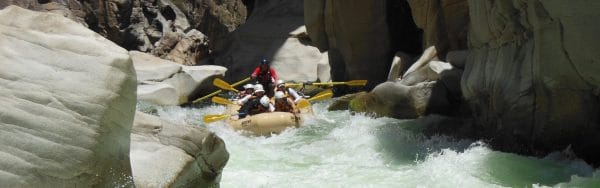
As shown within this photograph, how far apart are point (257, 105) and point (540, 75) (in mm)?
5017

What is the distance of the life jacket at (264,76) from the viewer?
38.9 feet

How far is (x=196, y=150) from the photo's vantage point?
15.5 ft

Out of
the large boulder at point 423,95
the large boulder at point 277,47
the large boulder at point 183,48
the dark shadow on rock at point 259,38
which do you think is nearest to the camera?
the large boulder at point 423,95

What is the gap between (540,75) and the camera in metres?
6.96

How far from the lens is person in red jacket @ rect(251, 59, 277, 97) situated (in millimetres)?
11852

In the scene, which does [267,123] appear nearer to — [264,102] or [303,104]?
[264,102]

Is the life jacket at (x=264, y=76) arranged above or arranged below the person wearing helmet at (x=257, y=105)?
above

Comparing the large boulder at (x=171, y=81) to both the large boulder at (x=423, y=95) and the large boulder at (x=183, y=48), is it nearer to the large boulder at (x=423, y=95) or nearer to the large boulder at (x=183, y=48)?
the large boulder at (x=423, y=95)

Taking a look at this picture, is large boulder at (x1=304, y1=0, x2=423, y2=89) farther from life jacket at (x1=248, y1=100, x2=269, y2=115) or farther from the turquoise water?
the turquoise water

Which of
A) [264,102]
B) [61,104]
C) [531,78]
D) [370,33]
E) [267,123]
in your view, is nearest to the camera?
[61,104]

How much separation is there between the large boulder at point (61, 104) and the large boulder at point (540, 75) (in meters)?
4.00

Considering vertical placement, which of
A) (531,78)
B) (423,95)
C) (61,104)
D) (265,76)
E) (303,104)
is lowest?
(303,104)

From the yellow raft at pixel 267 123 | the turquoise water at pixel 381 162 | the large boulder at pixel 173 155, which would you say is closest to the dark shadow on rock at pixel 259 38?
the yellow raft at pixel 267 123

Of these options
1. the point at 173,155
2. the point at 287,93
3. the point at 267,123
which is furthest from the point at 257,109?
the point at 173,155
